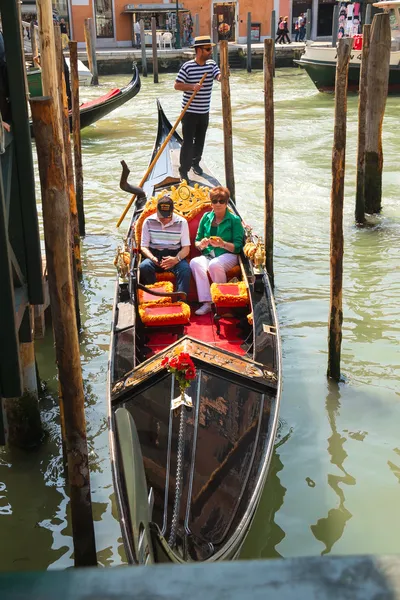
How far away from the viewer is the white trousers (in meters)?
3.72

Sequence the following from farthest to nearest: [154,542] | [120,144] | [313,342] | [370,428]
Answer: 1. [120,144]
2. [313,342]
3. [370,428]
4. [154,542]

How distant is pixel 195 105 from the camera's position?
5.62m

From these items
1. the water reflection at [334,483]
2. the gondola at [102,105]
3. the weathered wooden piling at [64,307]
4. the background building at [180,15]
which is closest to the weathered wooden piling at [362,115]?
the water reflection at [334,483]

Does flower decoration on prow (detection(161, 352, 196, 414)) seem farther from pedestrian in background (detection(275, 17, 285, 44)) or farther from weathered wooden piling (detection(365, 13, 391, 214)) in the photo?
pedestrian in background (detection(275, 17, 285, 44))

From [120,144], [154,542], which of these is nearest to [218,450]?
[154,542]

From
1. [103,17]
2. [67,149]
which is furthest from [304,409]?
[103,17]

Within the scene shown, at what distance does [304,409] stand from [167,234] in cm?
119

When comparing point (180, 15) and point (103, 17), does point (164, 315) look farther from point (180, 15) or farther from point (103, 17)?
point (103, 17)

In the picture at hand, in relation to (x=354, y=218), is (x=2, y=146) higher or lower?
higher

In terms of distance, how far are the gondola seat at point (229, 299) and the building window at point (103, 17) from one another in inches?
726

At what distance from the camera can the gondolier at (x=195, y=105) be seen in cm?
550

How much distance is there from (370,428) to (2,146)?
2.08m

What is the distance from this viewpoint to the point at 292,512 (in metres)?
2.66

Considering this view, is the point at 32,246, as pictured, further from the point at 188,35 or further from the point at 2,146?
the point at 188,35
